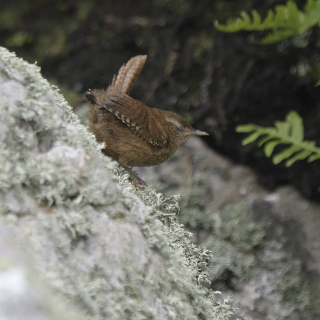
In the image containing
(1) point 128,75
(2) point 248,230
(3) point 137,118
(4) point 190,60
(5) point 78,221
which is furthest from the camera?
(4) point 190,60

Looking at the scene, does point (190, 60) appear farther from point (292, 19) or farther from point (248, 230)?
point (292, 19)

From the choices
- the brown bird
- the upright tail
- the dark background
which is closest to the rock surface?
the dark background

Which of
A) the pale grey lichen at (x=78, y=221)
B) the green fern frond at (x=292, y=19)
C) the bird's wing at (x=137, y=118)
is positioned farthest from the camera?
the bird's wing at (x=137, y=118)

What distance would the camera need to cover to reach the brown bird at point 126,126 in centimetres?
385

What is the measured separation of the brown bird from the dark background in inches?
35.9

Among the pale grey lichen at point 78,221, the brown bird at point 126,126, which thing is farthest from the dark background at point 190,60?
the pale grey lichen at point 78,221

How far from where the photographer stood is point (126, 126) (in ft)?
12.9

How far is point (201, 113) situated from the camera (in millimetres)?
5008

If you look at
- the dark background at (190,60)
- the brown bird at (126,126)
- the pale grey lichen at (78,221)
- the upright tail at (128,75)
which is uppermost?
the dark background at (190,60)

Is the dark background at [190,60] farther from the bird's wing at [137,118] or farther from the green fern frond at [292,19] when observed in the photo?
the green fern frond at [292,19]

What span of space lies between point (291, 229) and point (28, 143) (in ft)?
9.87

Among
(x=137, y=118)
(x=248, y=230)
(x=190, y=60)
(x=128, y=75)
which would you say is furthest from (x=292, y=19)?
(x=190, y=60)

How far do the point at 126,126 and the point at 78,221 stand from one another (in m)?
2.13

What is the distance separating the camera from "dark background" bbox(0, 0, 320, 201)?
4.70 meters
